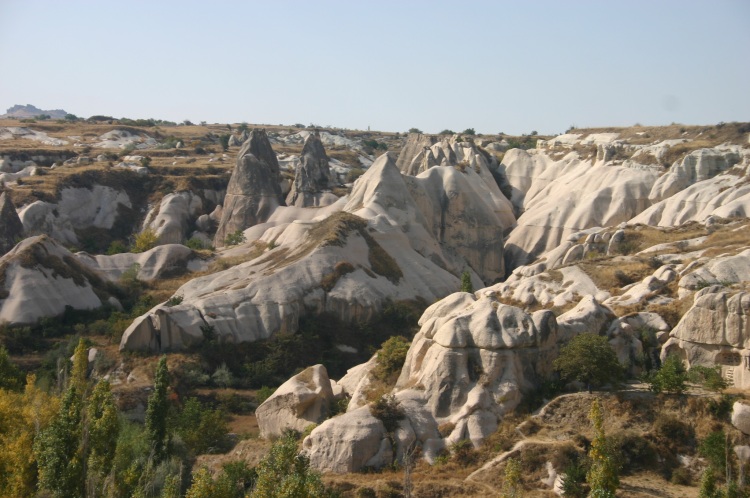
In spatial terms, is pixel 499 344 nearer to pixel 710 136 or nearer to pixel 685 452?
pixel 685 452

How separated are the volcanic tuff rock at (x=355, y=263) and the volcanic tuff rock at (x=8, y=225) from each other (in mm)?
16715

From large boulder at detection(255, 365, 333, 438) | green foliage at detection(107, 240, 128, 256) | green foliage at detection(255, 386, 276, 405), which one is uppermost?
green foliage at detection(107, 240, 128, 256)

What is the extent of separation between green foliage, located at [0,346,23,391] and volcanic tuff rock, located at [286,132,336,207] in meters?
40.5

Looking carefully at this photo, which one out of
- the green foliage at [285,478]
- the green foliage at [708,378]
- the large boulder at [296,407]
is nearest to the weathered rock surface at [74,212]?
the large boulder at [296,407]

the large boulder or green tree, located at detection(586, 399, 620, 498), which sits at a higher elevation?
green tree, located at detection(586, 399, 620, 498)

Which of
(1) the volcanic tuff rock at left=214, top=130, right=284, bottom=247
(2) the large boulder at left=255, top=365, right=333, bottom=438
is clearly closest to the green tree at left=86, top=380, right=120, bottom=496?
(2) the large boulder at left=255, top=365, right=333, bottom=438

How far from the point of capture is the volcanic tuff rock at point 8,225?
201 feet

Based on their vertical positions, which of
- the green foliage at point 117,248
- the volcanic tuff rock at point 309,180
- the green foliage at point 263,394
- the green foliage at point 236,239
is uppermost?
the volcanic tuff rock at point 309,180

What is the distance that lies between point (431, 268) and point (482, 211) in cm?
1296

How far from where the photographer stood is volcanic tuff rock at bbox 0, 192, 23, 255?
2413 inches

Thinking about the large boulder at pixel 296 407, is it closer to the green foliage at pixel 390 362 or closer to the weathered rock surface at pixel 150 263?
the green foliage at pixel 390 362

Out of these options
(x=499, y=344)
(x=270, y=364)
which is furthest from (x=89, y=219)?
(x=499, y=344)

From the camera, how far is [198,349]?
4053 cm

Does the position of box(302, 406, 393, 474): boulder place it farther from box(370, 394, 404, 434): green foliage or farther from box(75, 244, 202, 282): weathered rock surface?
box(75, 244, 202, 282): weathered rock surface
